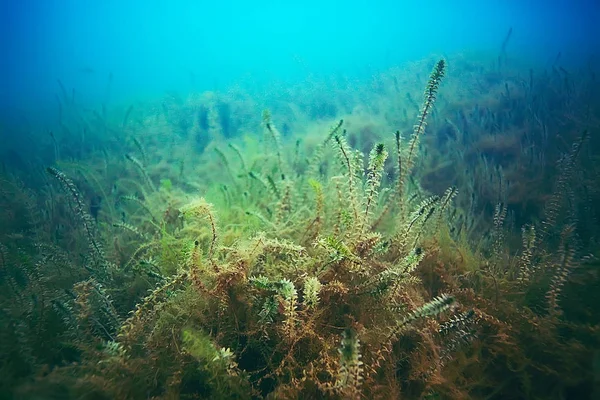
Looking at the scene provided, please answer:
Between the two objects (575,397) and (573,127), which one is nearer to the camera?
(575,397)

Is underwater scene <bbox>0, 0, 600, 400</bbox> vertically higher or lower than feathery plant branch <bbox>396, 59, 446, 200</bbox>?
lower

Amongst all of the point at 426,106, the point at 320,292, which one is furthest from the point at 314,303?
the point at 426,106

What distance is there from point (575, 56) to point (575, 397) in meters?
16.3

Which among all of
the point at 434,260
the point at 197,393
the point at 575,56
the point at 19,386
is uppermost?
the point at 19,386

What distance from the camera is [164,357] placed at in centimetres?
184

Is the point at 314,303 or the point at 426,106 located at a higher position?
the point at 426,106

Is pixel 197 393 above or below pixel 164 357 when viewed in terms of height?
below

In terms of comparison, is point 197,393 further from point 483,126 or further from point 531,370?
point 483,126

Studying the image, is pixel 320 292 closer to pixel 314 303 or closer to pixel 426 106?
pixel 314 303

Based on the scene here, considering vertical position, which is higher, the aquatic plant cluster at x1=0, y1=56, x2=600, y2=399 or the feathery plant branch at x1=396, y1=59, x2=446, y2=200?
the feathery plant branch at x1=396, y1=59, x2=446, y2=200

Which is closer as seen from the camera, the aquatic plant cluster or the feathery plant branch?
the aquatic plant cluster

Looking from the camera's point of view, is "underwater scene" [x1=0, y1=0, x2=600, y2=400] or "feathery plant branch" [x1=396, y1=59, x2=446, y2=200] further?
"feathery plant branch" [x1=396, y1=59, x2=446, y2=200]

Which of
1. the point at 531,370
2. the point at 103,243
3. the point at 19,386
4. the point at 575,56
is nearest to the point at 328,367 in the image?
the point at 531,370

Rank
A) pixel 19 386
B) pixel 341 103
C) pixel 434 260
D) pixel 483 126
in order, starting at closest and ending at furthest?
pixel 19 386 < pixel 434 260 < pixel 483 126 < pixel 341 103
